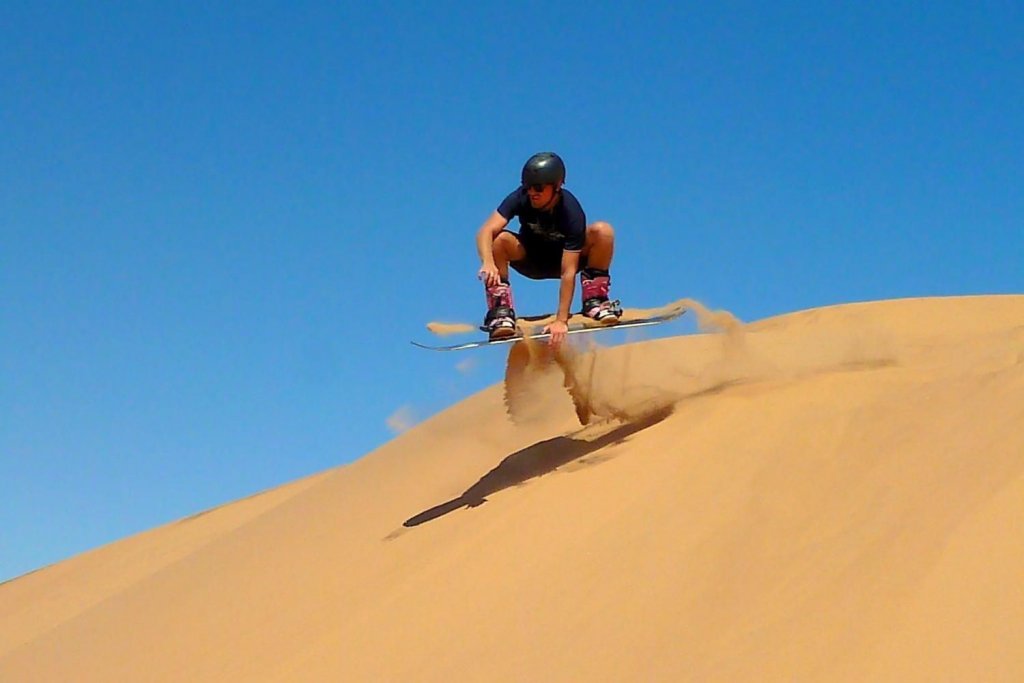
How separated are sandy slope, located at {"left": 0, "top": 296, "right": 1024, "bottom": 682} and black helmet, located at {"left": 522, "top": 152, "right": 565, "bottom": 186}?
1162 mm

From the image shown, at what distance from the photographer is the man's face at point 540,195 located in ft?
21.1

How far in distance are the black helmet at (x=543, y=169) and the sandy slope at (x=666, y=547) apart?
45.8 inches

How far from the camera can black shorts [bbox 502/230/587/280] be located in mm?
6777

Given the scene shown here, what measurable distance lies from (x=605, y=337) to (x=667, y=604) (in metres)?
2.95

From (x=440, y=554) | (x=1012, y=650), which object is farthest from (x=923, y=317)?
(x=1012, y=650)

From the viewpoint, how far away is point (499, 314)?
249 inches

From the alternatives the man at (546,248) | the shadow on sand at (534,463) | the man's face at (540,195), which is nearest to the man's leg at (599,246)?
the man at (546,248)

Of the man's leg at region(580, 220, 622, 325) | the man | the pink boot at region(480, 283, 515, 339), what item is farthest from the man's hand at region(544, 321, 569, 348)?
the man's leg at region(580, 220, 622, 325)

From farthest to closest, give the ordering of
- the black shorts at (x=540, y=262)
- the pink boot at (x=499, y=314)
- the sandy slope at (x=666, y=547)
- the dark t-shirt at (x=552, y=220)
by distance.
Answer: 1. the black shorts at (x=540, y=262)
2. the dark t-shirt at (x=552, y=220)
3. the pink boot at (x=499, y=314)
4. the sandy slope at (x=666, y=547)

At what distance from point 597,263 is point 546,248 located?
0.32 meters

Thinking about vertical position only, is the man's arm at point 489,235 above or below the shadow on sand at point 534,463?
above

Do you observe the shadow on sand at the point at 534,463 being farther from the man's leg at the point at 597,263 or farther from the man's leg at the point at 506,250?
the man's leg at the point at 506,250

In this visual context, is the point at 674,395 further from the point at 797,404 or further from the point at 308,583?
the point at 308,583

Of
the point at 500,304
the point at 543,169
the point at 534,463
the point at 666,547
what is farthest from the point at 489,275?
the point at 666,547
